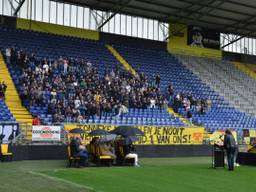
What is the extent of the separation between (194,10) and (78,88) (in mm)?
15510

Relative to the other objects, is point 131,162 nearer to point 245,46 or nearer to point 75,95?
point 75,95

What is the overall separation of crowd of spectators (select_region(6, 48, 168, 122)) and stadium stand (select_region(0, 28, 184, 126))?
0.18 m

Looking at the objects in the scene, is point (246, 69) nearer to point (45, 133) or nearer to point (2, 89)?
point (2, 89)

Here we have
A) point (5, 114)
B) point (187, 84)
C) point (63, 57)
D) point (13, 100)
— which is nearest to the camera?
point (5, 114)

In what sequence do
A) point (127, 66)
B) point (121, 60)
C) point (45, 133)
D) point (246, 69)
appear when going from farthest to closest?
point (246, 69) < point (121, 60) < point (127, 66) < point (45, 133)

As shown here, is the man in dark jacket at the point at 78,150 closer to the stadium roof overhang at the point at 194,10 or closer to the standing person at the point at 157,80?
the standing person at the point at 157,80

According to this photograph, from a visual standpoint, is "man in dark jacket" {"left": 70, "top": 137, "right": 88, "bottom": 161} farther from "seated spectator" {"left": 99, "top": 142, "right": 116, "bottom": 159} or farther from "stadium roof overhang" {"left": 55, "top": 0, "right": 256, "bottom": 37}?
"stadium roof overhang" {"left": 55, "top": 0, "right": 256, "bottom": 37}

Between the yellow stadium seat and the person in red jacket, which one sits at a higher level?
the person in red jacket

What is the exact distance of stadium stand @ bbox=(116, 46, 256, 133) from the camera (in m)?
37.5

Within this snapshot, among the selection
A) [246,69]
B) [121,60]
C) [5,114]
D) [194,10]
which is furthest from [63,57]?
[246,69]

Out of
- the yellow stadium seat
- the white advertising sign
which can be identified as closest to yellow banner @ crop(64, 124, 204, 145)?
the white advertising sign

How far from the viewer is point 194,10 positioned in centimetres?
4284

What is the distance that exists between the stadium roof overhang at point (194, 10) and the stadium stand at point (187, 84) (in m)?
3.78

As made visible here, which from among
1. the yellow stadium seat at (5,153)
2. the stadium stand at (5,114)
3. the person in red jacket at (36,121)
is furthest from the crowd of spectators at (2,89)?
the yellow stadium seat at (5,153)
